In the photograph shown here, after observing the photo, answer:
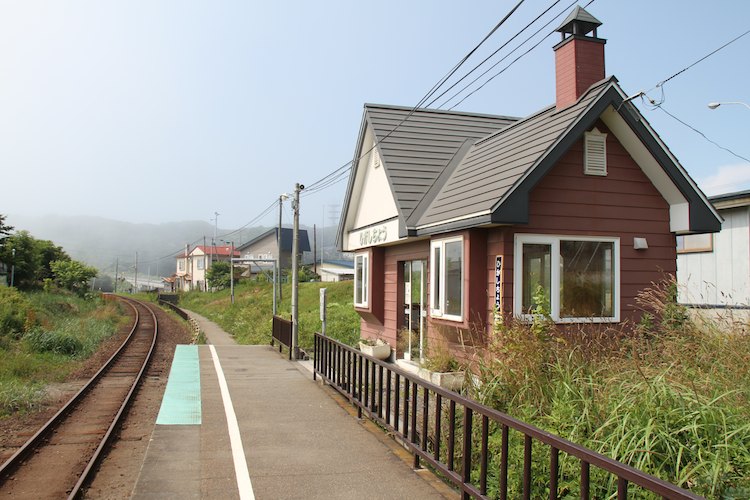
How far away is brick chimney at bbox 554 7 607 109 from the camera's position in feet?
32.2

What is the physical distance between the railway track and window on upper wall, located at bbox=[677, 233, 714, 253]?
11532mm

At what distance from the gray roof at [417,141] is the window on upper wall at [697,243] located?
4.78 metres

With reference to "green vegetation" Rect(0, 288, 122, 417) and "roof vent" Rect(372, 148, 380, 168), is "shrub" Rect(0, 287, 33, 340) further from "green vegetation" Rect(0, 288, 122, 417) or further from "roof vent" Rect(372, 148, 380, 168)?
"roof vent" Rect(372, 148, 380, 168)

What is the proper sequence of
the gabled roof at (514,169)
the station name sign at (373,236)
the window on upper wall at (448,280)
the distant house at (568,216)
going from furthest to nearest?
the station name sign at (373,236)
the window on upper wall at (448,280)
the distant house at (568,216)
the gabled roof at (514,169)

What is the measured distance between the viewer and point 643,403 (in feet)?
14.9

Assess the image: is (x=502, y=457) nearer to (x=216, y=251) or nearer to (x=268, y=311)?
(x=268, y=311)

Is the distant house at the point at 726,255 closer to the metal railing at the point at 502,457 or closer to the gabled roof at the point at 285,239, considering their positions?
the metal railing at the point at 502,457

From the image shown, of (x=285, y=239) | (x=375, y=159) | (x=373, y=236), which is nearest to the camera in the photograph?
(x=373, y=236)

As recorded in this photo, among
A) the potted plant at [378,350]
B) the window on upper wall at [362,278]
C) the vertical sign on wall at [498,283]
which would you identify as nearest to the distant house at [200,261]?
the window on upper wall at [362,278]

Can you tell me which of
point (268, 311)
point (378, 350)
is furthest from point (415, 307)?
point (268, 311)

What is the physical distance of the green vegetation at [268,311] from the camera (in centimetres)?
2028

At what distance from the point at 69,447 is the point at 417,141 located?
8.63m

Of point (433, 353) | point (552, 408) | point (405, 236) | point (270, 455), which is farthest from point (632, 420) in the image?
point (405, 236)

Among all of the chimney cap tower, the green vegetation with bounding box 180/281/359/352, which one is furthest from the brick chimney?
the green vegetation with bounding box 180/281/359/352
